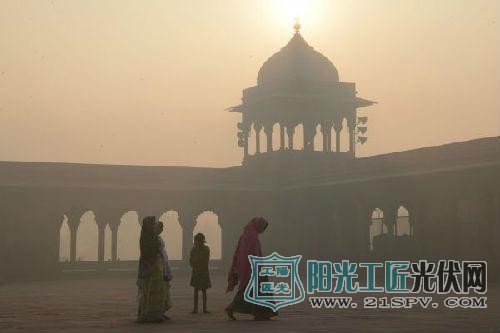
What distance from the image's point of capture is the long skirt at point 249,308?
11.5 m

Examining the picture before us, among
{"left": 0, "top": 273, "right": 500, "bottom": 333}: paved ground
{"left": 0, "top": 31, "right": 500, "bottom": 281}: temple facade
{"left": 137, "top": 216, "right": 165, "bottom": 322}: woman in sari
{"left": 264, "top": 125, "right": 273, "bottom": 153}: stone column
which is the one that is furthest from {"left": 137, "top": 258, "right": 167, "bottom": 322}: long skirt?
{"left": 264, "top": 125, "right": 273, "bottom": 153}: stone column

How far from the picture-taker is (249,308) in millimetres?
11508

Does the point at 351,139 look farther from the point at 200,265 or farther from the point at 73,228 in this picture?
the point at 200,265

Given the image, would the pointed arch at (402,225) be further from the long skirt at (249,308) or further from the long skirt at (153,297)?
the long skirt at (153,297)

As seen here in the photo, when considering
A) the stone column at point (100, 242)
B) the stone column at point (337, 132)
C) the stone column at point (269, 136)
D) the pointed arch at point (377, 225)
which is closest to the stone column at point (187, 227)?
the stone column at point (100, 242)

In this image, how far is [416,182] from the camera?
25234mm

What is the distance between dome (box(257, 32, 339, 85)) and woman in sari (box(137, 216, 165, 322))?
71.6 feet

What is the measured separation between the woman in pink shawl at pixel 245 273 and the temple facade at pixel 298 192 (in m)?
12.0

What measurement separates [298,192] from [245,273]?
62.2ft

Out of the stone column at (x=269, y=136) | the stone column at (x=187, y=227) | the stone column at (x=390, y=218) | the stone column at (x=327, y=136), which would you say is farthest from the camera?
the stone column at (x=327, y=136)

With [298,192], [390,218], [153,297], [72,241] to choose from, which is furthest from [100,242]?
[153,297]

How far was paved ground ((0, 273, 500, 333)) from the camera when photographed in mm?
10414

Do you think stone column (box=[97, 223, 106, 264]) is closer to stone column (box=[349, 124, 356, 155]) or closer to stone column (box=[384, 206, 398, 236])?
stone column (box=[384, 206, 398, 236])

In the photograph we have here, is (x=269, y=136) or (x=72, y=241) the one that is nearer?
(x=72, y=241)
